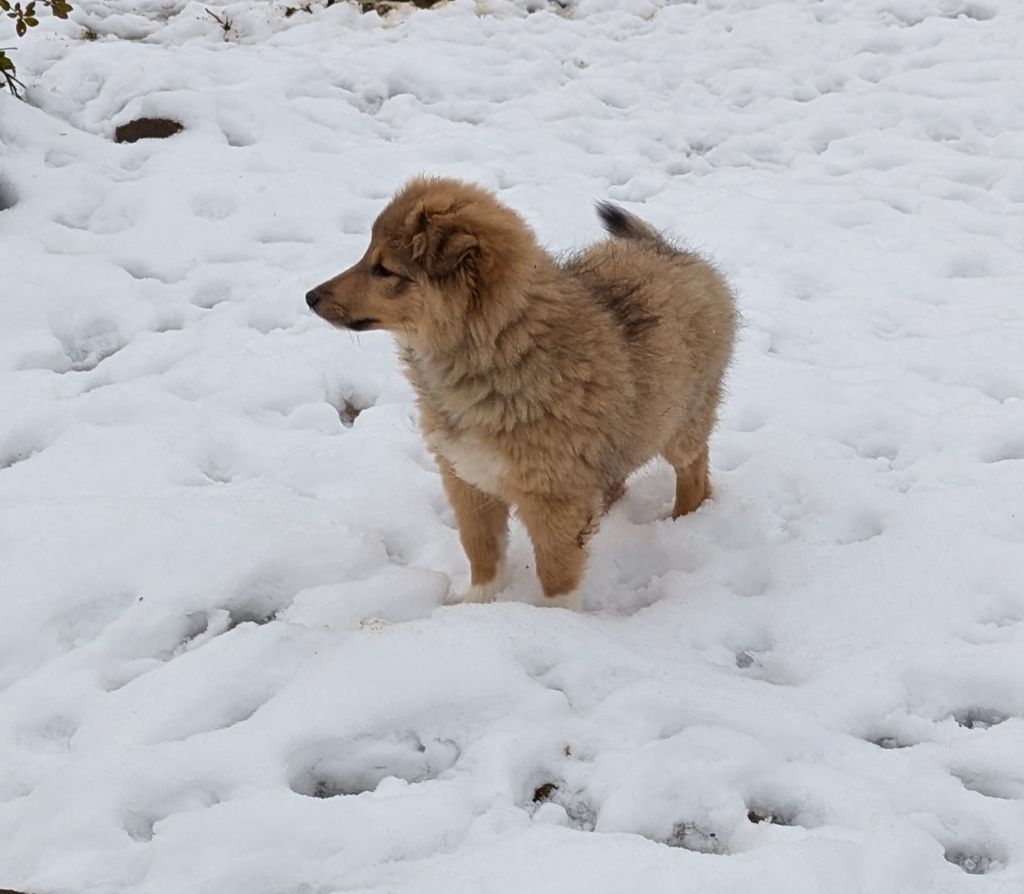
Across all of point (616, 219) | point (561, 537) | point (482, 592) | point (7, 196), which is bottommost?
point (482, 592)

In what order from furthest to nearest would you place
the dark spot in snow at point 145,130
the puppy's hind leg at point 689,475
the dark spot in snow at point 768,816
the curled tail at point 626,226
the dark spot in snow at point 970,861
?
the dark spot in snow at point 145,130, the curled tail at point 626,226, the puppy's hind leg at point 689,475, the dark spot in snow at point 768,816, the dark spot in snow at point 970,861

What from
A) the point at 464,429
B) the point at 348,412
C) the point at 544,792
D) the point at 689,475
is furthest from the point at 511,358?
the point at 348,412

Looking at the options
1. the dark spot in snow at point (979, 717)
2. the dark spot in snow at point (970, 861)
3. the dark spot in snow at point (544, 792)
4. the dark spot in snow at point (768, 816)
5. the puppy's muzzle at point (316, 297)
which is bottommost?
the dark spot in snow at point (544, 792)

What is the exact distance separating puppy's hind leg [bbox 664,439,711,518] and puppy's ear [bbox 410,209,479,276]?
118cm

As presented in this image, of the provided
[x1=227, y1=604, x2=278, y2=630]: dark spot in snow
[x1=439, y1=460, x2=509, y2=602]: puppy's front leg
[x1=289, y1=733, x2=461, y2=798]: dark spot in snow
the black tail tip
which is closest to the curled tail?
the black tail tip

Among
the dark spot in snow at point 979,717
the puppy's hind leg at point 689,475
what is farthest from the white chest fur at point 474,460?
the dark spot in snow at point 979,717

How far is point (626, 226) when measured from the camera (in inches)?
145

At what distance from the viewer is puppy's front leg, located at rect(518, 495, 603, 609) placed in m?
2.93

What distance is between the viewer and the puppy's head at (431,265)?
272cm

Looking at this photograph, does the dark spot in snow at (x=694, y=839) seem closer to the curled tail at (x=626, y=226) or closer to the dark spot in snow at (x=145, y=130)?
the curled tail at (x=626, y=226)

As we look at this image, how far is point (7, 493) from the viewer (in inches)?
130

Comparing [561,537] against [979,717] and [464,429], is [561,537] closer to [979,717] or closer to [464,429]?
[464,429]

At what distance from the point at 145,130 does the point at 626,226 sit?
348 cm

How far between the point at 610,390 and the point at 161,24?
20.0 feet
